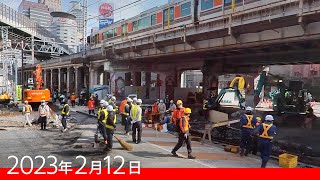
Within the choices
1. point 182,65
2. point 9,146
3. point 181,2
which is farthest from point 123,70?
point 9,146

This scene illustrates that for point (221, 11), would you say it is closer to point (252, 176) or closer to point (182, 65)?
point (252, 176)

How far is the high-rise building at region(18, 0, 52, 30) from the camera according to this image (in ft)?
285

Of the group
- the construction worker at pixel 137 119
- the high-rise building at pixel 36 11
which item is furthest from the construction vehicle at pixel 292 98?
the high-rise building at pixel 36 11

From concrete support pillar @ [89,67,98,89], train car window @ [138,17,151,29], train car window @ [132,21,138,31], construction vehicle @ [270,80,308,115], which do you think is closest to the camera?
construction vehicle @ [270,80,308,115]

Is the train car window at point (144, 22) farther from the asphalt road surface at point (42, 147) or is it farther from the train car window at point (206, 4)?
the asphalt road surface at point (42, 147)

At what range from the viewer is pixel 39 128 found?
58.3ft

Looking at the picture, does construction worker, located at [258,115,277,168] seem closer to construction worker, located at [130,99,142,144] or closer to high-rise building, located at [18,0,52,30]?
construction worker, located at [130,99,142,144]

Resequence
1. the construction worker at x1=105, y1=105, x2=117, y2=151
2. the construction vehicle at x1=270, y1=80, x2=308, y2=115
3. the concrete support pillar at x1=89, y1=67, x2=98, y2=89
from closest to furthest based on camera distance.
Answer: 1. the construction worker at x1=105, y1=105, x2=117, y2=151
2. the construction vehicle at x1=270, y1=80, x2=308, y2=115
3. the concrete support pillar at x1=89, y1=67, x2=98, y2=89

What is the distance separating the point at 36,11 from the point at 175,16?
260ft

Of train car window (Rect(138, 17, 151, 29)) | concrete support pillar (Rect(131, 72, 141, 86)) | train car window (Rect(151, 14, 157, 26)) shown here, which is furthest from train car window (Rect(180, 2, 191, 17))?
concrete support pillar (Rect(131, 72, 141, 86))

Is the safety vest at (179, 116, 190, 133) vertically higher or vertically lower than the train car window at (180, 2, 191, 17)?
lower

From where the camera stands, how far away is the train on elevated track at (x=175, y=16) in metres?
19.9

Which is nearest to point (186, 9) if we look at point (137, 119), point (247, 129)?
point (137, 119)

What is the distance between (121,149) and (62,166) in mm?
2655
